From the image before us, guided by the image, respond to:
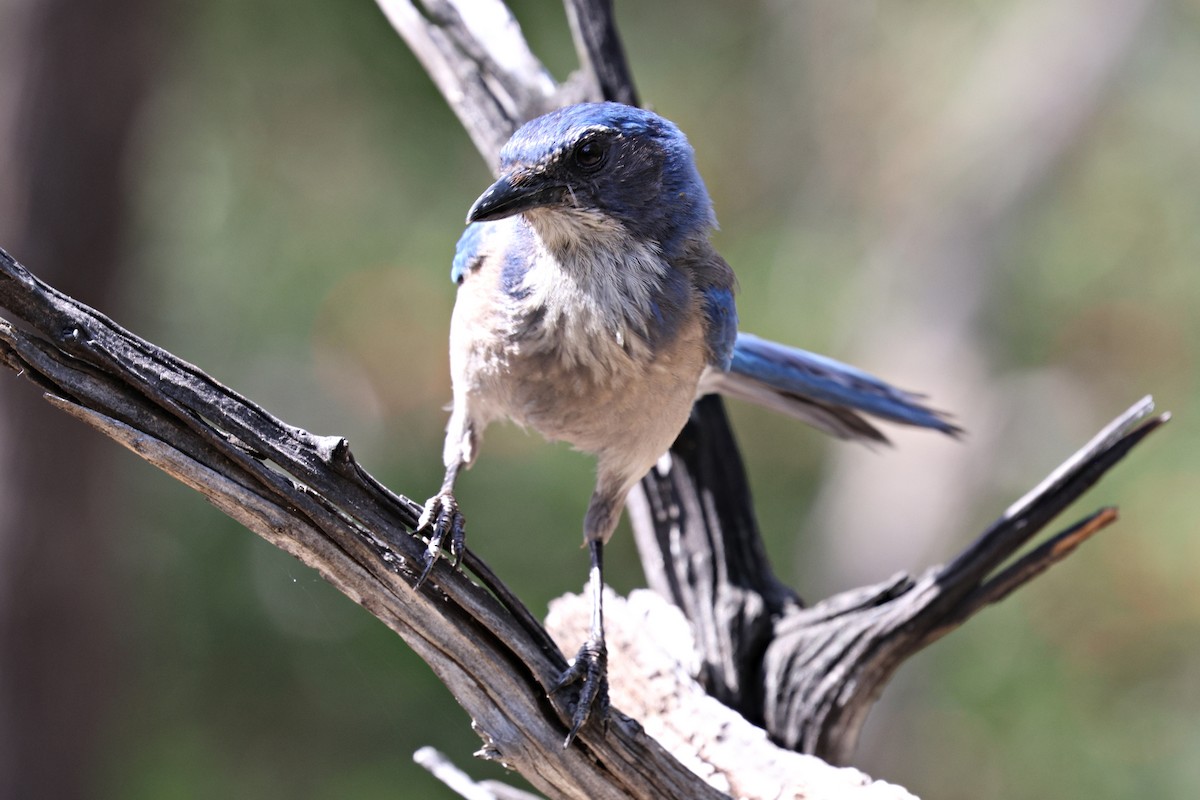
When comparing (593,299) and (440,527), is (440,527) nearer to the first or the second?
(440,527)

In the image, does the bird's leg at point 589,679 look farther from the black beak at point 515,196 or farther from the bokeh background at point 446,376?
the bokeh background at point 446,376

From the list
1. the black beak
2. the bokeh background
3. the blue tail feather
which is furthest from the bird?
the bokeh background

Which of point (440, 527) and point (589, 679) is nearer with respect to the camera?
point (440, 527)

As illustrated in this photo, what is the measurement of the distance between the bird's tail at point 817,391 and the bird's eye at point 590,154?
121 centimetres

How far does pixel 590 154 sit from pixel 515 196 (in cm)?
25

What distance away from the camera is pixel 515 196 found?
297 cm

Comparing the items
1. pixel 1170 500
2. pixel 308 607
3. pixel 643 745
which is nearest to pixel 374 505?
pixel 643 745

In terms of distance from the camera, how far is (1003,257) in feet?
31.4

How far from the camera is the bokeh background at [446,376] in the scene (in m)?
6.33

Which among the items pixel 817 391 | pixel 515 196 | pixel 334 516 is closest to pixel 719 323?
pixel 515 196

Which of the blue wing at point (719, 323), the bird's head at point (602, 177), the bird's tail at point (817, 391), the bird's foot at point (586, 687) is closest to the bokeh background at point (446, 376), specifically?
the bird's tail at point (817, 391)

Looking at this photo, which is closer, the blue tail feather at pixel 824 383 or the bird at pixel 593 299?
the bird at pixel 593 299

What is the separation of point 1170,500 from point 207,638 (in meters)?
6.62

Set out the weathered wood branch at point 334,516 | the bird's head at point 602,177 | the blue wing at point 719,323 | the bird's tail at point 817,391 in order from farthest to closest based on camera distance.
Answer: the bird's tail at point 817,391
the blue wing at point 719,323
the bird's head at point 602,177
the weathered wood branch at point 334,516
